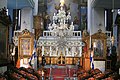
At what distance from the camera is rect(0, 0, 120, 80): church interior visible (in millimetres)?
12527

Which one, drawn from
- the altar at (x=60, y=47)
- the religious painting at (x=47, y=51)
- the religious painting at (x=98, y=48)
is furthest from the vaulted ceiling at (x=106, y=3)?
the religious painting at (x=47, y=51)

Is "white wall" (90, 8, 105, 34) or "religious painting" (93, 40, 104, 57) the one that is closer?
"religious painting" (93, 40, 104, 57)

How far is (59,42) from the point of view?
27375 millimetres

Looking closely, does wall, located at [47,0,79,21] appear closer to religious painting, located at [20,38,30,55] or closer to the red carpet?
the red carpet

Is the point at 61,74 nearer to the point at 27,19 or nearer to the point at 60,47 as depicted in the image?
the point at 27,19

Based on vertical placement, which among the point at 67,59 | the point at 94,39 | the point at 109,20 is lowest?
the point at 67,59

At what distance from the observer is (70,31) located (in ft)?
80.7

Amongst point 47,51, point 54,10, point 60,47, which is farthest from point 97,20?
point 54,10

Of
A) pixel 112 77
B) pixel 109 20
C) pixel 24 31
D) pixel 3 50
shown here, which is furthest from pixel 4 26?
pixel 109 20

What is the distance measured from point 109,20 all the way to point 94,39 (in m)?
10.2

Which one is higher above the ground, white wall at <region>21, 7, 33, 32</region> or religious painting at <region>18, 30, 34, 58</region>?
white wall at <region>21, 7, 33, 32</region>

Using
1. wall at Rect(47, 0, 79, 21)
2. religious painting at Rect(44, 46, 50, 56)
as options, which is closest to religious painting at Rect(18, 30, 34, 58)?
religious painting at Rect(44, 46, 50, 56)

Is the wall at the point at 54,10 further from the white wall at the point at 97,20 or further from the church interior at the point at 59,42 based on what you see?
the white wall at the point at 97,20

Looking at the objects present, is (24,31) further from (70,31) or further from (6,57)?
(6,57)
